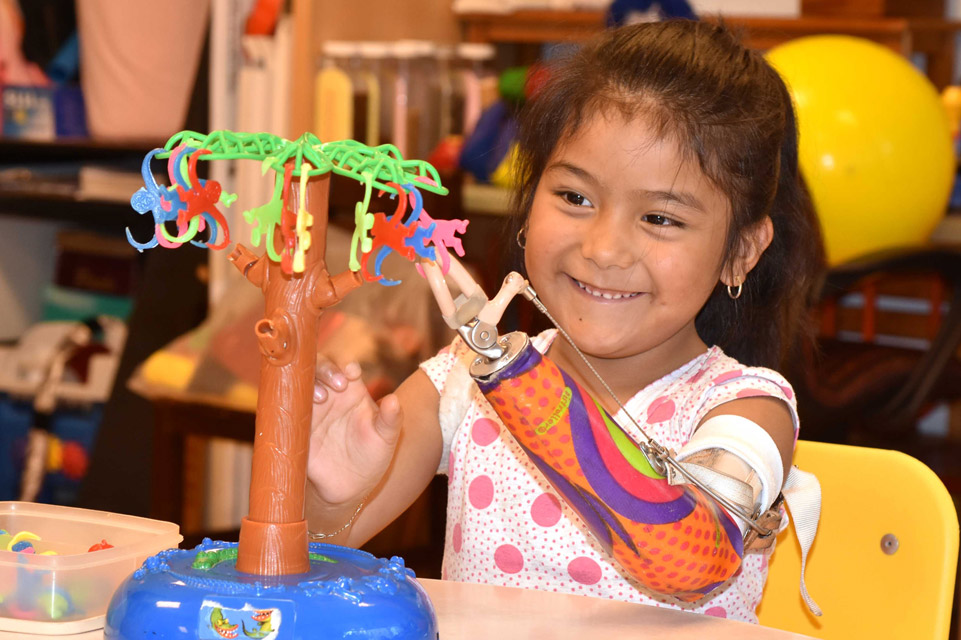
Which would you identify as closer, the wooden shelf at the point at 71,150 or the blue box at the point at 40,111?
the wooden shelf at the point at 71,150

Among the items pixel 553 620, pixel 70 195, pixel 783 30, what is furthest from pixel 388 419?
pixel 70 195

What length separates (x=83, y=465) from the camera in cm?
252

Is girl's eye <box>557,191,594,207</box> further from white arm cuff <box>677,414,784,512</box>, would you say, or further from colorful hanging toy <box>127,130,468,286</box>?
colorful hanging toy <box>127,130,468,286</box>

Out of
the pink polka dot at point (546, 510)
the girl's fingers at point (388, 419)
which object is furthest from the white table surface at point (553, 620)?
the pink polka dot at point (546, 510)

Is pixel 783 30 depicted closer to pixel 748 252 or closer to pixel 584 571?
pixel 748 252

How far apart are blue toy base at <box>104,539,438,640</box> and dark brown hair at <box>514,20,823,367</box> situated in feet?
1.51

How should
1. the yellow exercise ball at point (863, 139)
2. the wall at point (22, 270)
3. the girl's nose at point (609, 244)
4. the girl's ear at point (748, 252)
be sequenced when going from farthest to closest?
the wall at point (22, 270)
the yellow exercise ball at point (863, 139)
the girl's ear at point (748, 252)
the girl's nose at point (609, 244)

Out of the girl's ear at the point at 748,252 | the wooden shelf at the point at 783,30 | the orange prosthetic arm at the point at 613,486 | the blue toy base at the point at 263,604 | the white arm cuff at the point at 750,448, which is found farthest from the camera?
the wooden shelf at the point at 783,30

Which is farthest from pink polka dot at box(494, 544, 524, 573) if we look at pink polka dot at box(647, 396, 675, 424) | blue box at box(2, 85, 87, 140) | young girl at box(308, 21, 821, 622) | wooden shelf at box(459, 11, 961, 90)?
blue box at box(2, 85, 87, 140)

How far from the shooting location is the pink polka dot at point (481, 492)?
1075 millimetres

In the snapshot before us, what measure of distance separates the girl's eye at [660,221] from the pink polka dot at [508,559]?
0.30m

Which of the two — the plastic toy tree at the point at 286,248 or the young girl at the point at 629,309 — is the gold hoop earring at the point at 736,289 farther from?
the plastic toy tree at the point at 286,248

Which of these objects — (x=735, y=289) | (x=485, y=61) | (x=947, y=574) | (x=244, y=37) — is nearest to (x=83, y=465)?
(x=244, y=37)

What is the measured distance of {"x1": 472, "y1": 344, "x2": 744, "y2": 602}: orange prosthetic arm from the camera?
0.69m
